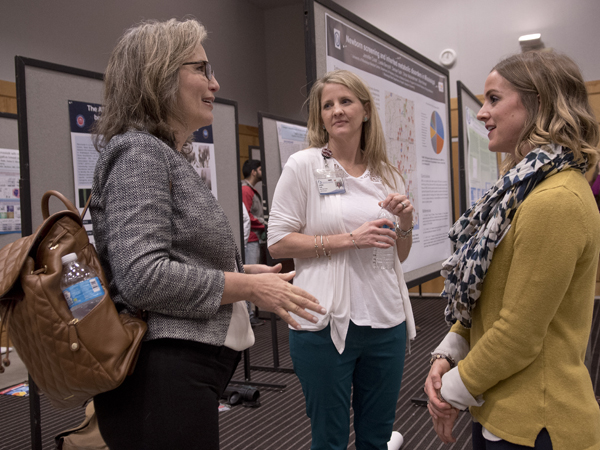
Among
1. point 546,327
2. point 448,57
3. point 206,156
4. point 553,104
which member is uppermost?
point 448,57

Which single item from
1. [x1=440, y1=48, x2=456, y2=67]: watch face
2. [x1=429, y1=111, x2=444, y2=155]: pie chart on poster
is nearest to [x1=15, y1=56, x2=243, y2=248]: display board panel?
[x1=429, y1=111, x2=444, y2=155]: pie chart on poster

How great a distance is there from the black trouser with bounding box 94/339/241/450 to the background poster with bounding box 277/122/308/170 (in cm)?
291

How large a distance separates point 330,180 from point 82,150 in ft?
3.83

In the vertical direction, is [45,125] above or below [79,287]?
above

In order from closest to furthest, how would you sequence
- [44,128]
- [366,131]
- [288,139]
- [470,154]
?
[366,131] → [44,128] → [470,154] → [288,139]

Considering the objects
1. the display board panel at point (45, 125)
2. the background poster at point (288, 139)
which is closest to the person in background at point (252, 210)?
the background poster at point (288, 139)

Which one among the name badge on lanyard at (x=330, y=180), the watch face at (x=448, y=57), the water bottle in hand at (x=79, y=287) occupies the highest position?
the watch face at (x=448, y=57)

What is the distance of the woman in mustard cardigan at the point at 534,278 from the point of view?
933 millimetres

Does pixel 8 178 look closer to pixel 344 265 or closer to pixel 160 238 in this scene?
pixel 344 265

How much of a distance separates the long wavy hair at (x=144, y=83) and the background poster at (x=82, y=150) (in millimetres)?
1100

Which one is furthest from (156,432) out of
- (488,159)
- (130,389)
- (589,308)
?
(488,159)

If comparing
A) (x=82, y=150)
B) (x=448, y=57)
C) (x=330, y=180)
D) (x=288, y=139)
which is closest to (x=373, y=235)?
(x=330, y=180)

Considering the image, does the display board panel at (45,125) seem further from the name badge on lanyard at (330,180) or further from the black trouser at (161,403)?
the black trouser at (161,403)

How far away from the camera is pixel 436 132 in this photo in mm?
3119
